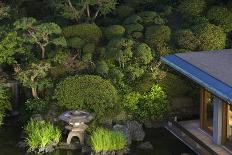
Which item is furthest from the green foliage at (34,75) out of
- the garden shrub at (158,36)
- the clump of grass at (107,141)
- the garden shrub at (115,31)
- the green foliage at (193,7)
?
the green foliage at (193,7)

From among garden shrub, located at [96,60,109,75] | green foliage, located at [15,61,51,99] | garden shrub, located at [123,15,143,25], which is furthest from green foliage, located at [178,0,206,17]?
green foliage, located at [15,61,51,99]

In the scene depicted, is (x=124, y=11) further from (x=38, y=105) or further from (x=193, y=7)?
(x=38, y=105)

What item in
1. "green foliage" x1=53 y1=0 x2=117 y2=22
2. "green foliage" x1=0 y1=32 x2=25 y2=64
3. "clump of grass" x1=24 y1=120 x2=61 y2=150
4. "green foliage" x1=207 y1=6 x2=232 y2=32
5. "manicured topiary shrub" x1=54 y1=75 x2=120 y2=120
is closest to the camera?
"clump of grass" x1=24 y1=120 x2=61 y2=150

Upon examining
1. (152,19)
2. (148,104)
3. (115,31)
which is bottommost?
(148,104)

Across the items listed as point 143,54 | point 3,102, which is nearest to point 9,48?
point 3,102

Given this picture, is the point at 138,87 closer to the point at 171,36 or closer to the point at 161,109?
the point at 161,109

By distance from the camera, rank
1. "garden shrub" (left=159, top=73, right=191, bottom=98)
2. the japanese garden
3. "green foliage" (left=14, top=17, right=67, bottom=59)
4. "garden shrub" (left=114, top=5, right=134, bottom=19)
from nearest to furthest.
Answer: the japanese garden < "green foliage" (left=14, top=17, right=67, bottom=59) < "garden shrub" (left=159, top=73, right=191, bottom=98) < "garden shrub" (left=114, top=5, right=134, bottom=19)

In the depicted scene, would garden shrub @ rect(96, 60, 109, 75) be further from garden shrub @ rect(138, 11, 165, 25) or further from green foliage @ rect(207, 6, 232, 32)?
green foliage @ rect(207, 6, 232, 32)
